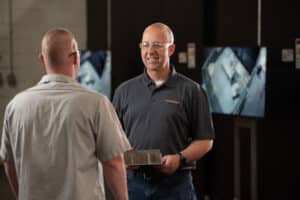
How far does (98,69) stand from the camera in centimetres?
632

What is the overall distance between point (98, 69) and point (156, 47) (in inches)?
131

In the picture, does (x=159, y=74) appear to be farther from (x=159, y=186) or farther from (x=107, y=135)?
(x=107, y=135)

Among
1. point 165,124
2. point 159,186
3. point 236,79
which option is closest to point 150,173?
point 159,186

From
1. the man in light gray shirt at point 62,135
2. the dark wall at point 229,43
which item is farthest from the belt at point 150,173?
the dark wall at point 229,43

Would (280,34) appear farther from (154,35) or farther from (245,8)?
(154,35)

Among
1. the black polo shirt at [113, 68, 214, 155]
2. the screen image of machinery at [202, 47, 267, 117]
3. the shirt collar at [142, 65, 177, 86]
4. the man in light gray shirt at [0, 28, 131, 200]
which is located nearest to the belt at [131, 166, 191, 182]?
the black polo shirt at [113, 68, 214, 155]

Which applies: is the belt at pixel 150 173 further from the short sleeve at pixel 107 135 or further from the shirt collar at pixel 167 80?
the short sleeve at pixel 107 135

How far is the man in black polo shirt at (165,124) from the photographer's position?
116 inches

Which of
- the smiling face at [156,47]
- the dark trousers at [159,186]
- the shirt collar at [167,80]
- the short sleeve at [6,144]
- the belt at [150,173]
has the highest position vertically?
the smiling face at [156,47]

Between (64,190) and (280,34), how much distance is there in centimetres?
328

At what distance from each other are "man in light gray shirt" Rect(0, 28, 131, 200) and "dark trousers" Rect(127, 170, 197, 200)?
66cm

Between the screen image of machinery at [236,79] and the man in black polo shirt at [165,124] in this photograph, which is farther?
the screen image of machinery at [236,79]

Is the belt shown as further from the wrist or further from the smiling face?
the smiling face

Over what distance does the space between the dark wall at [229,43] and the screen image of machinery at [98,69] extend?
245 mm
